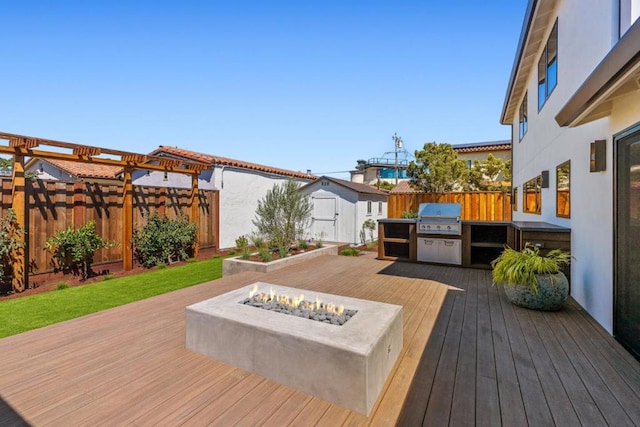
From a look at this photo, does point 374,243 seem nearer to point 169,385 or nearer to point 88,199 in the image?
point 88,199

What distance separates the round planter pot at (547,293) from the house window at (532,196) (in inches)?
126

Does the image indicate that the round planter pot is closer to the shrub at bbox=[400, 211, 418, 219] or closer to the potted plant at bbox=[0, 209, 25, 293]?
the shrub at bbox=[400, 211, 418, 219]

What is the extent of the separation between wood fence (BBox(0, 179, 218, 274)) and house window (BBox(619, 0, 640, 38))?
28.1 ft

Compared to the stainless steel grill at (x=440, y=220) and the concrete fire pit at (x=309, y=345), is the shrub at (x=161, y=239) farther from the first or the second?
the stainless steel grill at (x=440, y=220)

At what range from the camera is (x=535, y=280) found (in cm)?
378

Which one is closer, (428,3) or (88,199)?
(88,199)

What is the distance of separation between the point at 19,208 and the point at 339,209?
27.4 feet

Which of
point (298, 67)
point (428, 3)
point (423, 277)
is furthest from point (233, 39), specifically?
point (423, 277)

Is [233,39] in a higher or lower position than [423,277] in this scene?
higher

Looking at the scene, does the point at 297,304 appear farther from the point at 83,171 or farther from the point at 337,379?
the point at 83,171

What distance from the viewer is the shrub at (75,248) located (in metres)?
5.64

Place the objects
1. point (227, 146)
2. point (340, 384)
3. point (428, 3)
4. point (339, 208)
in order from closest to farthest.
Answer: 1. point (340, 384)
2. point (428, 3)
3. point (339, 208)
4. point (227, 146)

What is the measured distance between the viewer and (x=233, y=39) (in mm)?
8172

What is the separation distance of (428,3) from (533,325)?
7357 mm
